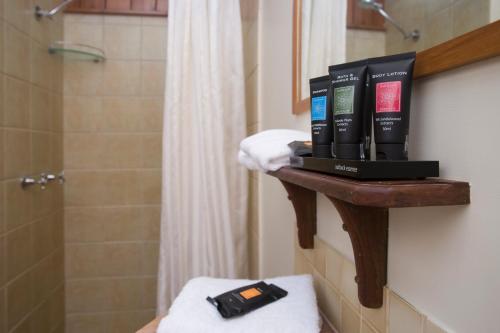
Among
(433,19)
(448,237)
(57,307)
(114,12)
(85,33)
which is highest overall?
(114,12)

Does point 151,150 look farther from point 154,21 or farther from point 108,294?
point 108,294

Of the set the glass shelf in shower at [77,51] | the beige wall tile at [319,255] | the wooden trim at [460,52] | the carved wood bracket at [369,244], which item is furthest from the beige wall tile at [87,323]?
the wooden trim at [460,52]

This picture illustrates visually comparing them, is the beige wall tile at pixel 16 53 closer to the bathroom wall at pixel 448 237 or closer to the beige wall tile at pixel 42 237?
the beige wall tile at pixel 42 237

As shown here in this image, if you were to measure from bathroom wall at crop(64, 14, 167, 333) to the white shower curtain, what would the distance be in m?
0.52

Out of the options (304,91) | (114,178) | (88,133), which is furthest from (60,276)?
(304,91)

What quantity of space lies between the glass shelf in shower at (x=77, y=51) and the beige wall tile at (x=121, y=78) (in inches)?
2.2

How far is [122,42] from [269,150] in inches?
55.5

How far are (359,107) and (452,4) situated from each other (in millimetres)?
154

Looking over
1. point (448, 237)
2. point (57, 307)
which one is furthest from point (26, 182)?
point (448, 237)

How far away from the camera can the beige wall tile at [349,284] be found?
1.85ft

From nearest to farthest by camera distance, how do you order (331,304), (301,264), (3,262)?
(331,304) → (301,264) → (3,262)

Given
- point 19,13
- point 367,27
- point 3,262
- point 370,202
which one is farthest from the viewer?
point 19,13

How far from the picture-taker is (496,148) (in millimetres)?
303

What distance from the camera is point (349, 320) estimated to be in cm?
59
